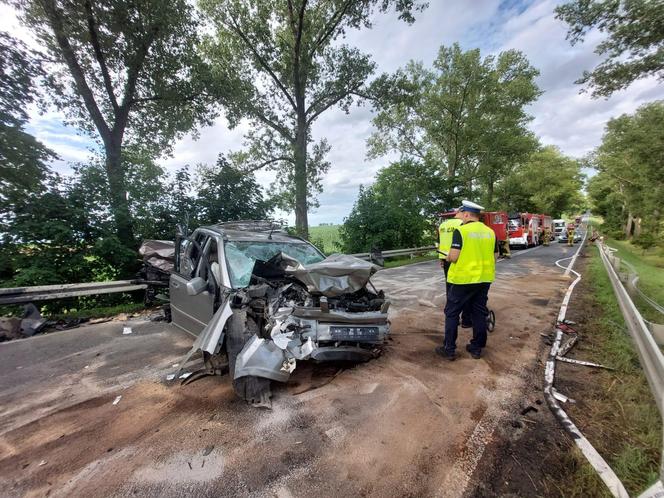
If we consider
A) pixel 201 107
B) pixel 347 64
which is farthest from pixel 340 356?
pixel 347 64

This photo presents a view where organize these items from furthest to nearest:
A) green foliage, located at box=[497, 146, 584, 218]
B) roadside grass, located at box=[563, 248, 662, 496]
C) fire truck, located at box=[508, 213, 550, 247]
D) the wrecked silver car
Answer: green foliage, located at box=[497, 146, 584, 218], fire truck, located at box=[508, 213, 550, 247], the wrecked silver car, roadside grass, located at box=[563, 248, 662, 496]

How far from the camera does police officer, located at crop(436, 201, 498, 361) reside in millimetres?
3652

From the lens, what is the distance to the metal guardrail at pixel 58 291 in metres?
5.07

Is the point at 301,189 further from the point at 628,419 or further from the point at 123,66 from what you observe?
the point at 628,419

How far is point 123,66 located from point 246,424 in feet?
37.9

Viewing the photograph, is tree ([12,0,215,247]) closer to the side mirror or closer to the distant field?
the side mirror

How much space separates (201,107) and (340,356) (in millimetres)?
11701

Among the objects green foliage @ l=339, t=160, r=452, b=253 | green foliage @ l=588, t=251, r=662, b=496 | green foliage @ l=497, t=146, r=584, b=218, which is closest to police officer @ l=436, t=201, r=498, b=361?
green foliage @ l=588, t=251, r=662, b=496

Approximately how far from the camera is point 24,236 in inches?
234

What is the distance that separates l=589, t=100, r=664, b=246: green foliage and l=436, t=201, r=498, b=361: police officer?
62.1 feet

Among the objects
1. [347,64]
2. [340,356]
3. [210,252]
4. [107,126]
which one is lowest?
[340,356]

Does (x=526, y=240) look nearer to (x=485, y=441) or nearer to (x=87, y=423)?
(x=485, y=441)

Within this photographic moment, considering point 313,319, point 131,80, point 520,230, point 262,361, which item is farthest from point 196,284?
point 520,230

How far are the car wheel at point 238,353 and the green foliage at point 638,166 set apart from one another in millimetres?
21894
